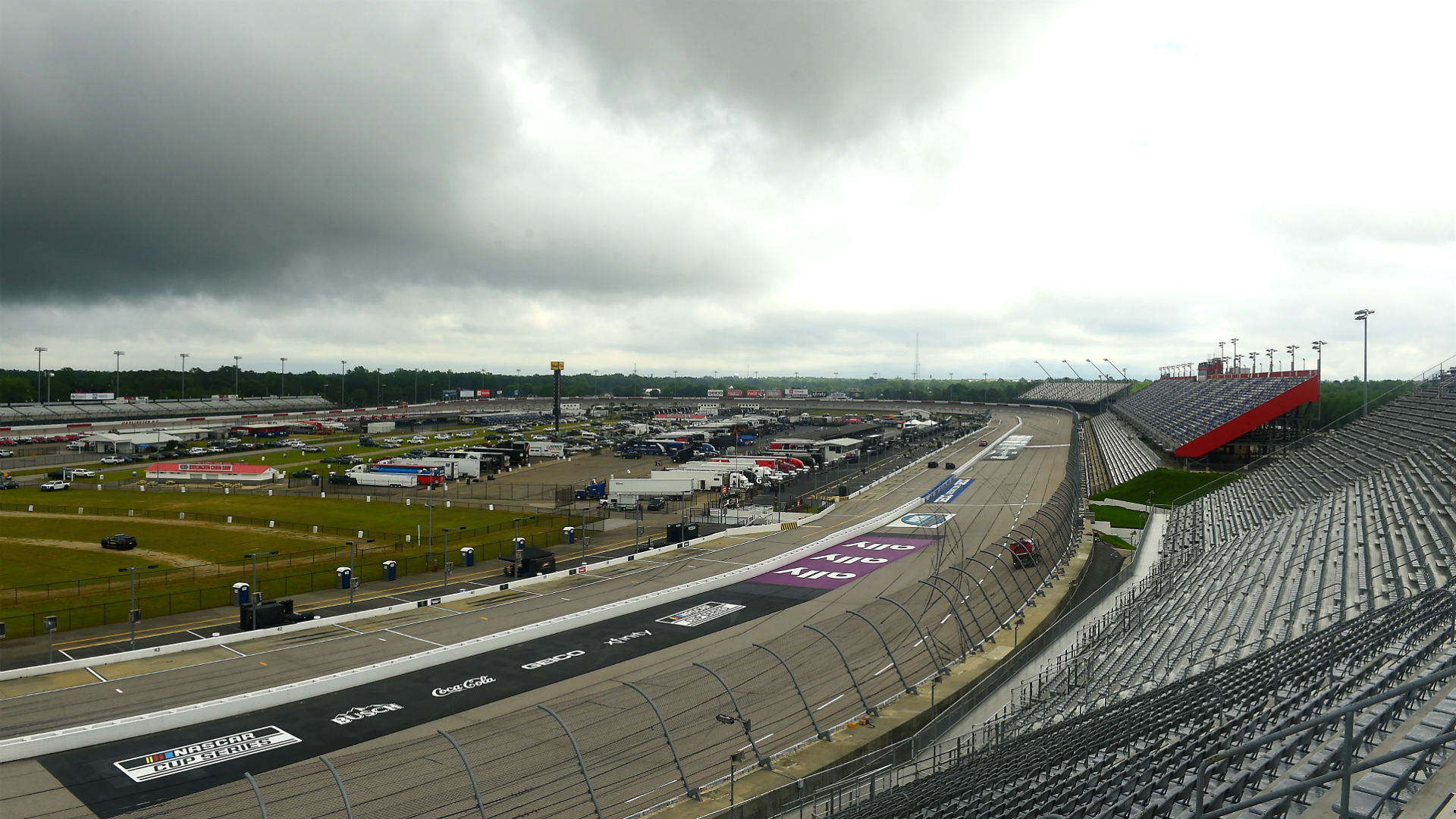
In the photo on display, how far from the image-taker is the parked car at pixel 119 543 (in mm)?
45438

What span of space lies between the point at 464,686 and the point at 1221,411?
8030 cm

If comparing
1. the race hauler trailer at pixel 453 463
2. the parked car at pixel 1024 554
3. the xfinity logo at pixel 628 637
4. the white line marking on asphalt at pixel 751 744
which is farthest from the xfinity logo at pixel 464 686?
the race hauler trailer at pixel 453 463

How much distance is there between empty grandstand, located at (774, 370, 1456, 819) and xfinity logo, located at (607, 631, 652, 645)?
40.7 feet

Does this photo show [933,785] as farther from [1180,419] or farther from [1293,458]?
[1180,419]

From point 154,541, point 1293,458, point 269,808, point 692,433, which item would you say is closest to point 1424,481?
point 1293,458

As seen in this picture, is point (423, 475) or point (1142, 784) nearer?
point (1142, 784)

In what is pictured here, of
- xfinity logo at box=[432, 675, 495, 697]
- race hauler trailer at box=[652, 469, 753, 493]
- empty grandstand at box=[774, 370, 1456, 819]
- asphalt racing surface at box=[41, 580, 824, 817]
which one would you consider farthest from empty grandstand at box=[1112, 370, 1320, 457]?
xfinity logo at box=[432, 675, 495, 697]

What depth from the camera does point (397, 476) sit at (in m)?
76.5

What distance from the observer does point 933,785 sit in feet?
50.4

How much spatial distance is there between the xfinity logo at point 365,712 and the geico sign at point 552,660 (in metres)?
4.46

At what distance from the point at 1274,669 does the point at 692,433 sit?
104m

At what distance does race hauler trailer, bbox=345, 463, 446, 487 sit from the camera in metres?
76.1

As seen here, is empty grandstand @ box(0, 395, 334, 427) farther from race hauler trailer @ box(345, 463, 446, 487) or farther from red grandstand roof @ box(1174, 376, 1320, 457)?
red grandstand roof @ box(1174, 376, 1320, 457)

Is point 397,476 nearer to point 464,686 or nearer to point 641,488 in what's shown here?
point 641,488
